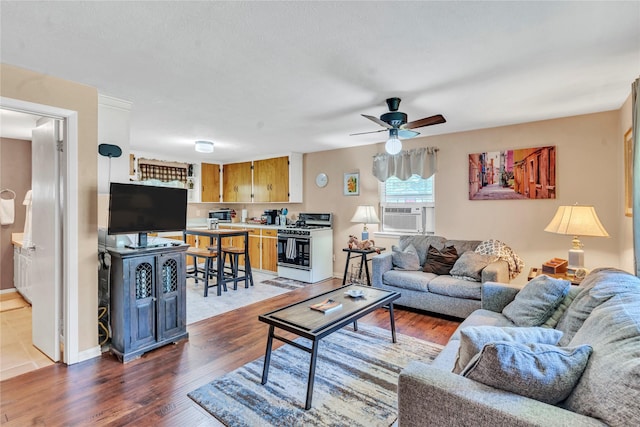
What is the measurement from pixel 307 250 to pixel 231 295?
144 cm

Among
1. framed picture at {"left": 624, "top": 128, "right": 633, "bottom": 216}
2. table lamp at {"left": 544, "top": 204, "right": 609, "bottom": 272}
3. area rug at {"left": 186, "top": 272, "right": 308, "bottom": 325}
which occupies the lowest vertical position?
area rug at {"left": 186, "top": 272, "right": 308, "bottom": 325}

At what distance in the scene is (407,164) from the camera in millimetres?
4906

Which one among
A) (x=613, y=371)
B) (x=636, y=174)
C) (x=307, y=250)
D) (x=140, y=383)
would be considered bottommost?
(x=140, y=383)

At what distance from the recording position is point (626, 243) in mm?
3074

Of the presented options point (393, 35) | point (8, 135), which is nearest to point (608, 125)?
point (393, 35)

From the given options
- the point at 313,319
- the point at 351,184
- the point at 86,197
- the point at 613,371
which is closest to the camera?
the point at 613,371

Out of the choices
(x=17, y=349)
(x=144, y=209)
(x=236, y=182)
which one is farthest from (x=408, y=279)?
(x=236, y=182)

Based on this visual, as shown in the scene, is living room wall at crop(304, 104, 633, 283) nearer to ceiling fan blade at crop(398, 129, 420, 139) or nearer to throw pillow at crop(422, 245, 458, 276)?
throw pillow at crop(422, 245, 458, 276)

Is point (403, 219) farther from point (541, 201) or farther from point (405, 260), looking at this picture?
point (541, 201)

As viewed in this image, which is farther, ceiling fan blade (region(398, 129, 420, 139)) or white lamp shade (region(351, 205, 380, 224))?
white lamp shade (region(351, 205, 380, 224))

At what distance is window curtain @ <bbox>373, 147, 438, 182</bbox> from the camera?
4660 millimetres

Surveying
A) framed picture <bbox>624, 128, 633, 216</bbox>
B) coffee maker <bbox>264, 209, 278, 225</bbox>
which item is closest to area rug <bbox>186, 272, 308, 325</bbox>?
coffee maker <bbox>264, 209, 278, 225</bbox>

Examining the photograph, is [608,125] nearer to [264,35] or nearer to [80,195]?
[264,35]

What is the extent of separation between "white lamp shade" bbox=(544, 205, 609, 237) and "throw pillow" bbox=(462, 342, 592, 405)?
2.03 metres
